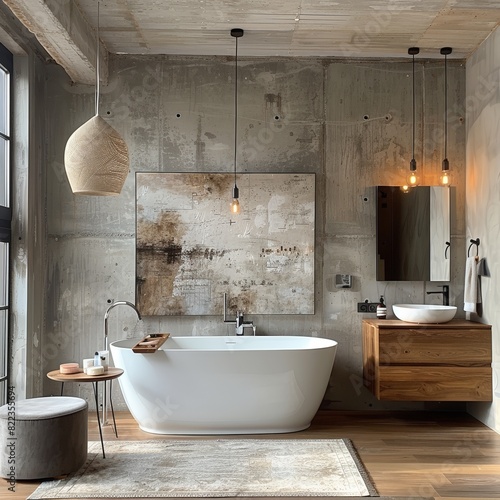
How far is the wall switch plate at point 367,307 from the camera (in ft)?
17.9

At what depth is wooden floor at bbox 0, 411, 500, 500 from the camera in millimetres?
3516

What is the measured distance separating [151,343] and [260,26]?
2.45 meters

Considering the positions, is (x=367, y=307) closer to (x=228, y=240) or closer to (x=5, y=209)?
(x=228, y=240)

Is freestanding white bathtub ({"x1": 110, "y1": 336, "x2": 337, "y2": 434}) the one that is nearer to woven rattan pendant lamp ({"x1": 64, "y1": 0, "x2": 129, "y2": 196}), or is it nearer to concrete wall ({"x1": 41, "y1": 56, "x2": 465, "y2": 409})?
concrete wall ({"x1": 41, "y1": 56, "x2": 465, "y2": 409})

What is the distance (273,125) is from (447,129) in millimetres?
1481

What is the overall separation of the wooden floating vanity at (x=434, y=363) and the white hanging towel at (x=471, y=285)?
25 cm

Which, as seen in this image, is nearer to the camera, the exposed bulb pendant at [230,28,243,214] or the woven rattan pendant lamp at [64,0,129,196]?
the woven rattan pendant lamp at [64,0,129,196]

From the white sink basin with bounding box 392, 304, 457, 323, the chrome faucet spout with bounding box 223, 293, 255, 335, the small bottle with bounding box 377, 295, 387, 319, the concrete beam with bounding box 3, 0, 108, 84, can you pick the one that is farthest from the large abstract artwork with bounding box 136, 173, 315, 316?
the concrete beam with bounding box 3, 0, 108, 84

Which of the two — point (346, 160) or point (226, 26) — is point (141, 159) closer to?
point (226, 26)

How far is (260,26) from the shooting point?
4793 mm

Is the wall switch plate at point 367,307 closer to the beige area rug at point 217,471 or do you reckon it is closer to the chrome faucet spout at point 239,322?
the chrome faucet spout at point 239,322

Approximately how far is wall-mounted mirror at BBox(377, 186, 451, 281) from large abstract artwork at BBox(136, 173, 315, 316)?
61 cm

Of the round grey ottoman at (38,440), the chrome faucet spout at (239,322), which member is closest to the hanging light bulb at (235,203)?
the chrome faucet spout at (239,322)

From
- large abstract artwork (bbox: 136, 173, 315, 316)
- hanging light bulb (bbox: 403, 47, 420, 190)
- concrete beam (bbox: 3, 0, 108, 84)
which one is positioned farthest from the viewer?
large abstract artwork (bbox: 136, 173, 315, 316)
